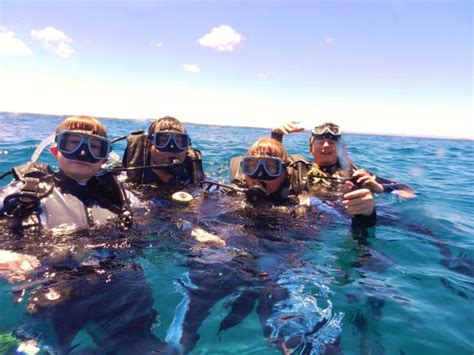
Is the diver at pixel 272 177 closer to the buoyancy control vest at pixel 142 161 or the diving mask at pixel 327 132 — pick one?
the buoyancy control vest at pixel 142 161

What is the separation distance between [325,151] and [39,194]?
466cm

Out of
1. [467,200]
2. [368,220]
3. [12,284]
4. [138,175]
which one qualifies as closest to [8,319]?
[12,284]

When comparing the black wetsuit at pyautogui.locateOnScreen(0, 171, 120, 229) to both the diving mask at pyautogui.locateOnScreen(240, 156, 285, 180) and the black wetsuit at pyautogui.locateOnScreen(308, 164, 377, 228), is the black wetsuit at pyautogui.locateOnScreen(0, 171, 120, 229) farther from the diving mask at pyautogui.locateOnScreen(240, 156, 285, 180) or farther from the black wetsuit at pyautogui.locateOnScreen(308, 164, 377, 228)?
the black wetsuit at pyautogui.locateOnScreen(308, 164, 377, 228)

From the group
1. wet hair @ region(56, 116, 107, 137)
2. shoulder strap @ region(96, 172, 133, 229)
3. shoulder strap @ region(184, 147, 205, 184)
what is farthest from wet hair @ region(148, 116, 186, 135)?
wet hair @ region(56, 116, 107, 137)

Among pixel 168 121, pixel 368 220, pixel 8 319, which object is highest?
pixel 168 121

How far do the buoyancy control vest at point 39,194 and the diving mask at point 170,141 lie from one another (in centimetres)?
129

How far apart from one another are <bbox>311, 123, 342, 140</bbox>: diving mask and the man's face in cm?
7

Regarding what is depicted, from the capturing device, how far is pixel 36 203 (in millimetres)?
3436

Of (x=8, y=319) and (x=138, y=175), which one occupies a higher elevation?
(x=138, y=175)

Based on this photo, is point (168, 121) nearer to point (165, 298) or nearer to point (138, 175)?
point (138, 175)

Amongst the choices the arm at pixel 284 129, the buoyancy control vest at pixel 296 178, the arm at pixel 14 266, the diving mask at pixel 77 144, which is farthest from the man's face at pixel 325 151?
the arm at pixel 14 266

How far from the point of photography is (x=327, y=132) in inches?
250

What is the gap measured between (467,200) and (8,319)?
8750 mm

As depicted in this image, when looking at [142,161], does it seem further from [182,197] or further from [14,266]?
[14,266]
